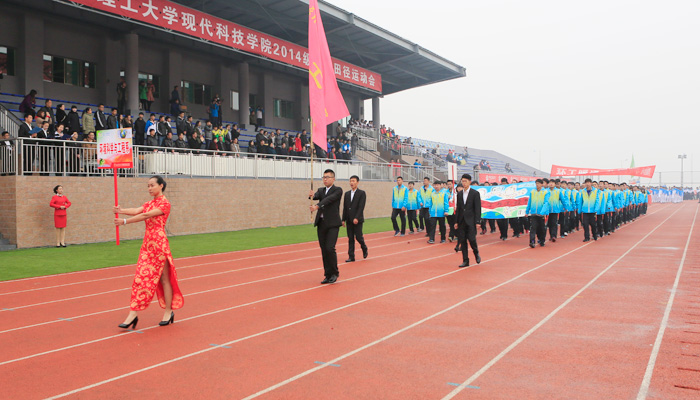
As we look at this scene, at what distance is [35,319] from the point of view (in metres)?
6.45

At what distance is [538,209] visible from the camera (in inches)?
570

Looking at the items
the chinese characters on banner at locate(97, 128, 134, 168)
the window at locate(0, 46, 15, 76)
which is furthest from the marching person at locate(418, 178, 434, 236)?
the window at locate(0, 46, 15, 76)

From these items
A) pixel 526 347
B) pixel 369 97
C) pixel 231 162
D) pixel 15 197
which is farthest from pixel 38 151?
pixel 369 97

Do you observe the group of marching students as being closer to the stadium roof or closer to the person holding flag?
the person holding flag

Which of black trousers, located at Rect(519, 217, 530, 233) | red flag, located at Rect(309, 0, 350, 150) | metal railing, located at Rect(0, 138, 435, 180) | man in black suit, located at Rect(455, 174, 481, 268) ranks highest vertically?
red flag, located at Rect(309, 0, 350, 150)

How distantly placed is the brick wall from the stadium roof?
29.7 ft

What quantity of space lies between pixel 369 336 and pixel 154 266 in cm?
259

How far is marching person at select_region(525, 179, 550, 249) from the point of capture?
14.4 metres

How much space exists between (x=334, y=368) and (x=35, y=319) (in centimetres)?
433

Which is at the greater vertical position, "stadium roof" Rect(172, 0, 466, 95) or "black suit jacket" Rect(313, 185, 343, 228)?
"stadium roof" Rect(172, 0, 466, 95)

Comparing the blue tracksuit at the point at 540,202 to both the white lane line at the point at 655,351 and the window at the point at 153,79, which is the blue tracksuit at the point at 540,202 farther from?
the window at the point at 153,79

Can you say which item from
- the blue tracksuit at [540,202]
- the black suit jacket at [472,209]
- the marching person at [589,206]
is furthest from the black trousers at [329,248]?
the marching person at [589,206]

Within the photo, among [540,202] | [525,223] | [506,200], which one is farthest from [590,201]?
[525,223]

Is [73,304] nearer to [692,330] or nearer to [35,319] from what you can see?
[35,319]
